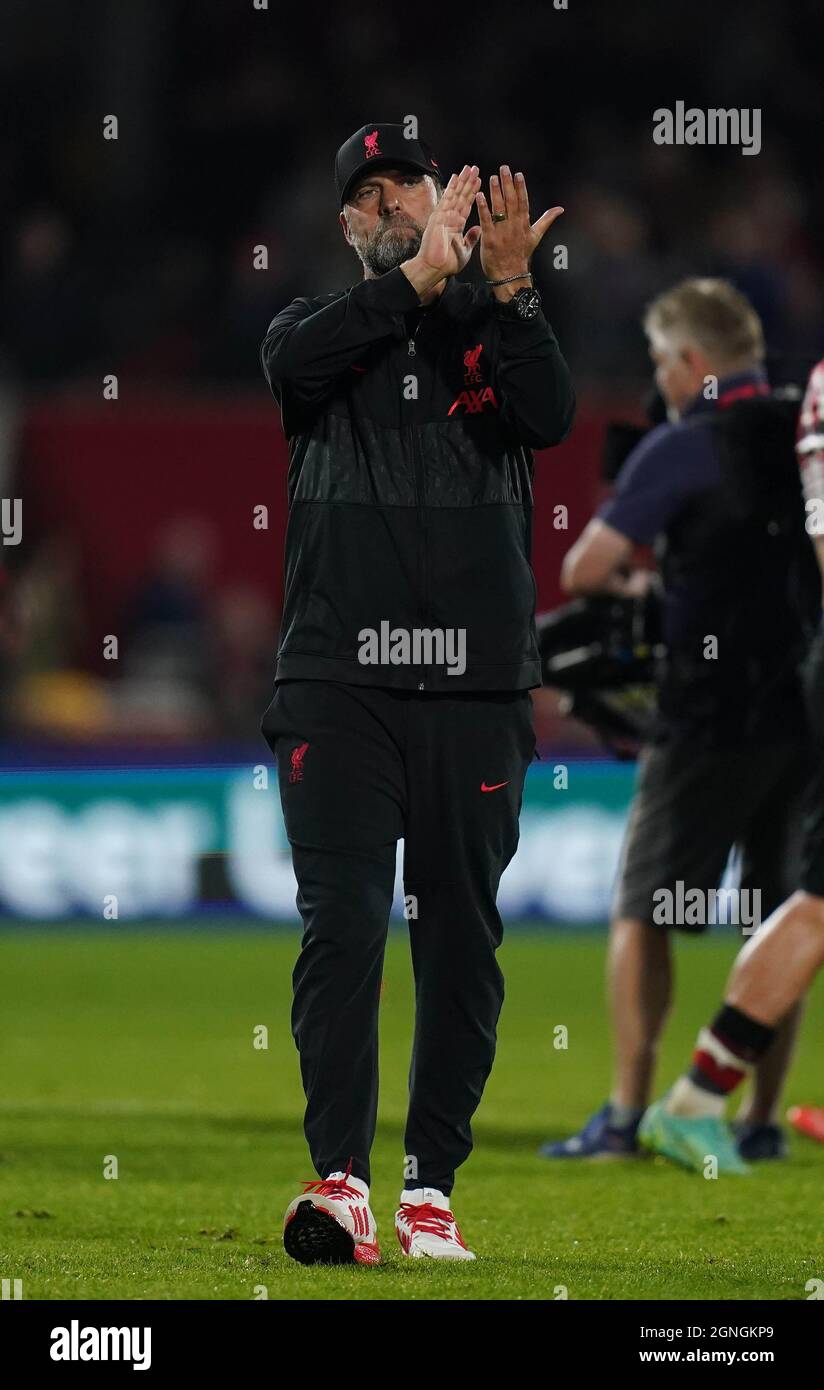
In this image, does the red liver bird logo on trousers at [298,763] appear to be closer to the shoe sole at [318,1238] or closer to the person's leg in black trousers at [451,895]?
the person's leg in black trousers at [451,895]

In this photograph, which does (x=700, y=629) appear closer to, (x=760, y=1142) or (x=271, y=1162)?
(x=760, y=1142)

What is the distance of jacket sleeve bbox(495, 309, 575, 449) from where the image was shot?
15.5 feet

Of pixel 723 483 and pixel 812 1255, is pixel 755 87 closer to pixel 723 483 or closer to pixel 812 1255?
pixel 723 483

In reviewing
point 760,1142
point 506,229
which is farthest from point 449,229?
point 760,1142

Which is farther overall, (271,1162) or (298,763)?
(271,1162)

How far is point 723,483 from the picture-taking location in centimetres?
672

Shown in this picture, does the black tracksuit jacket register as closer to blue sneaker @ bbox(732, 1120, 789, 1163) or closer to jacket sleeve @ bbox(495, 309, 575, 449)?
jacket sleeve @ bbox(495, 309, 575, 449)

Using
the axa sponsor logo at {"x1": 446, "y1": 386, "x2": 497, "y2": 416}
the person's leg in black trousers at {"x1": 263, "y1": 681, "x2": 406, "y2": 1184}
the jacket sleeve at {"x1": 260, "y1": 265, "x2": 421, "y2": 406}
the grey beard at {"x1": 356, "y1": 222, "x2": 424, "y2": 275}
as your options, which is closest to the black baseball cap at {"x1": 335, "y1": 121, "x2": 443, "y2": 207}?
the grey beard at {"x1": 356, "y1": 222, "x2": 424, "y2": 275}

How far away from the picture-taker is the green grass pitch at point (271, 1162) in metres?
4.56

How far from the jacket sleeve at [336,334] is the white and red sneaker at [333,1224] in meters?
1.61

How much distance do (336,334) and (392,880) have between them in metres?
1.13

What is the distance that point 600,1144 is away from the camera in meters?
6.74
